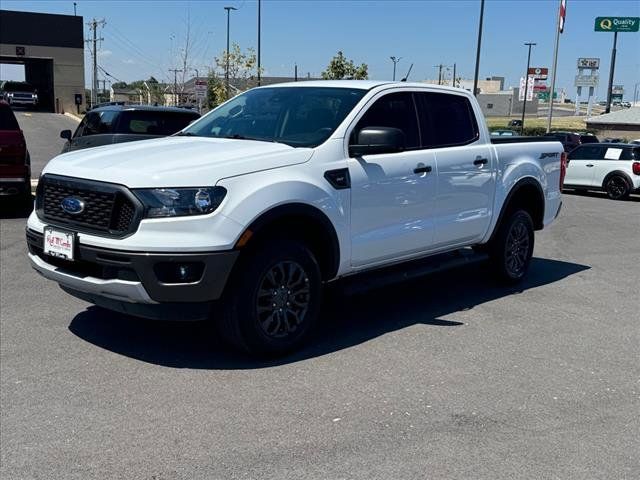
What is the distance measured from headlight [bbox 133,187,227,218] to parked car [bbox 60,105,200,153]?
6.81m

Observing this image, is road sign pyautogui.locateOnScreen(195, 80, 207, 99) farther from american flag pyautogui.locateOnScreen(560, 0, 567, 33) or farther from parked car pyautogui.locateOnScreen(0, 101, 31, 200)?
american flag pyautogui.locateOnScreen(560, 0, 567, 33)

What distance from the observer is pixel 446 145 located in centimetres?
618

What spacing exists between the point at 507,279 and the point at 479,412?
10.8ft

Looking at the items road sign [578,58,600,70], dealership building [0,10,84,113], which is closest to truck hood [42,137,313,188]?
dealership building [0,10,84,113]

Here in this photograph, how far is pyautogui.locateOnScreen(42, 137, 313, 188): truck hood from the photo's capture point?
4.28m

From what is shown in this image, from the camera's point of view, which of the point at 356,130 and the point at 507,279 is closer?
the point at 356,130

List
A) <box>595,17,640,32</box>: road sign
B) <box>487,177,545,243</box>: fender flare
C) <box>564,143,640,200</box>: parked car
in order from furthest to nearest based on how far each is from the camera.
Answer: <box>595,17,640,32</box>: road sign < <box>564,143,640,200</box>: parked car < <box>487,177,545,243</box>: fender flare

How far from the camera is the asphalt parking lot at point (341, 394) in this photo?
3445 mm

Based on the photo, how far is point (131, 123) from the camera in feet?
36.1

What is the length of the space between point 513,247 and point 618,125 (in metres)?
50.2

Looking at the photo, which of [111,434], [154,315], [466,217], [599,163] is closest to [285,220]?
[154,315]

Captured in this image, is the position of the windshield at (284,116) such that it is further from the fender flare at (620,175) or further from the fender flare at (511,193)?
the fender flare at (620,175)

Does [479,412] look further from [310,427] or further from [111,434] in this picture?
[111,434]

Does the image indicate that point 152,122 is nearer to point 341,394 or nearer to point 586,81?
point 341,394
